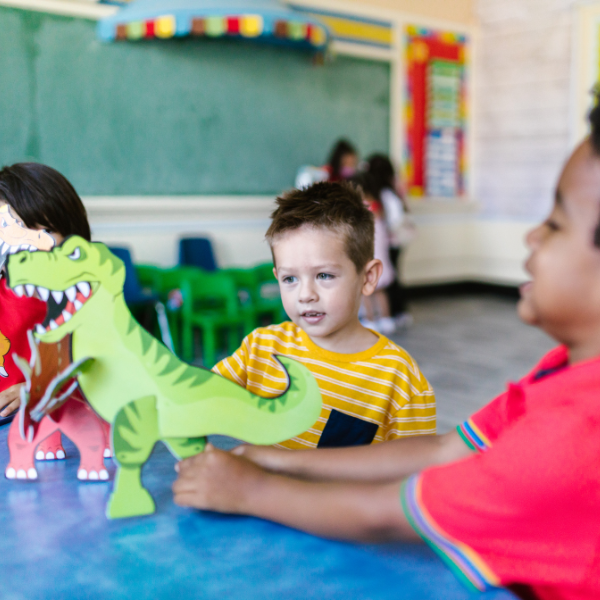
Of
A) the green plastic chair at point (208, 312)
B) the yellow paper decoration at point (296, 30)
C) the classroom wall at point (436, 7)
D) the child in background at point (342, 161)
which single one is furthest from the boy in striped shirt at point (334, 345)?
the classroom wall at point (436, 7)

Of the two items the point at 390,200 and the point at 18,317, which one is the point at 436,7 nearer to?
the point at 390,200

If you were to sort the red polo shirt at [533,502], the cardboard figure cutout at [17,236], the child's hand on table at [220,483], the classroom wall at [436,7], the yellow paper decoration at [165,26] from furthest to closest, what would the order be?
the classroom wall at [436,7] < the yellow paper decoration at [165,26] < the cardboard figure cutout at [17,236] < the child's hand on table at [220,483] < the red polo shirt at [533,502]

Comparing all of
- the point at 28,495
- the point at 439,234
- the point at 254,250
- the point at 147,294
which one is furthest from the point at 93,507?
the point at 439,234

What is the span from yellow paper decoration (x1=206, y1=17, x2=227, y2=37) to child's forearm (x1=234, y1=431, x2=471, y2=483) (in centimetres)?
355

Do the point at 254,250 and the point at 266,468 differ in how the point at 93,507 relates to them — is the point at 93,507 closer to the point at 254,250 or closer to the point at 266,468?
the point at 266,468

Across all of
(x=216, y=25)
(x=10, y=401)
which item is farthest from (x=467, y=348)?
(x=10, y=401)

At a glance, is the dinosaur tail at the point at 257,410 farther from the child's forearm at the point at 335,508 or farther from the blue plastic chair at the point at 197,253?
the blue plastic chair at the point at 197,253

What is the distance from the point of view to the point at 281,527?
669 mm

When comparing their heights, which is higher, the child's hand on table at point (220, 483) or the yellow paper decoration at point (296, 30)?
the yellow paper decoration at point (296, 30)

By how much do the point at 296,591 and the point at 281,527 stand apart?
105 millimetres

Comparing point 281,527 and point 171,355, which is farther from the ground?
point 171,355

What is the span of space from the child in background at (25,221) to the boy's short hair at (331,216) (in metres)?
0.36

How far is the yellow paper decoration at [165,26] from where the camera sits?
3773 millimetres

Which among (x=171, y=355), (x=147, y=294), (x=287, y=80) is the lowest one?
(x=147, y=294)
